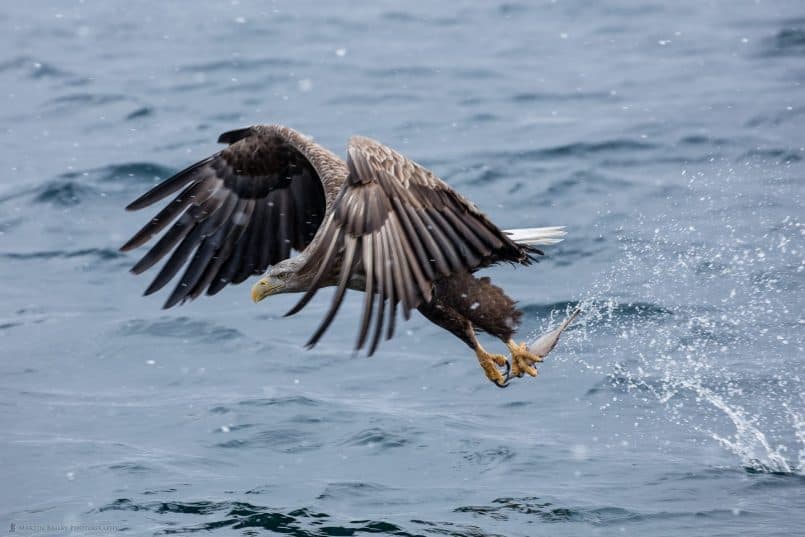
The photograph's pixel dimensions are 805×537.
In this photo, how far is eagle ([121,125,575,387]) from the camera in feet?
19.6

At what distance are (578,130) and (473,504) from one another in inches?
A: 252

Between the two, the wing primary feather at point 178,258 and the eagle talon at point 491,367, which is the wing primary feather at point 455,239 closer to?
the eagle talon at point 491,367

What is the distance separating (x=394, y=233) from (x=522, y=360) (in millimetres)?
1299

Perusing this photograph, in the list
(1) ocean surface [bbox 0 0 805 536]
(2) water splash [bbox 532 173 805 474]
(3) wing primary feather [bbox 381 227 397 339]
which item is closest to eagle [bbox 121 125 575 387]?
(3) wing primary feather [bbox 381 227 397 339]

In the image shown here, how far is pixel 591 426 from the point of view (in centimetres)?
769

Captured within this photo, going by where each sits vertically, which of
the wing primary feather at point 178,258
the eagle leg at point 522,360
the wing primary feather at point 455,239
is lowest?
the eagle leg at point 522,360

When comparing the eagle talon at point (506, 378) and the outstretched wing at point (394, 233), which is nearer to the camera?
the outstretched wing at point (394, 233)

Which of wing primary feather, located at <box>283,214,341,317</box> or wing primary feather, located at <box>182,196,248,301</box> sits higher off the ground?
wing primary feather, located at <box>283,214,341,317</box>

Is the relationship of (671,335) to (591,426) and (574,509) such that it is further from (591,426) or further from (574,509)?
(574,509)

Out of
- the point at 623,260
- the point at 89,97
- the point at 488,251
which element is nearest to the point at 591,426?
the point at 488,251

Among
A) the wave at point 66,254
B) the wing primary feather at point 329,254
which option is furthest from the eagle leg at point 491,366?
the wave at point 66,254

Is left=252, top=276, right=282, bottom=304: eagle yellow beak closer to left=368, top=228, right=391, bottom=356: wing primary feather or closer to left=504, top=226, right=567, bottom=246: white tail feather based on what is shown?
left=368, top=228, right=391, bottom=356: wing primary feather

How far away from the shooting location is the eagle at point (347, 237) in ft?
19.6

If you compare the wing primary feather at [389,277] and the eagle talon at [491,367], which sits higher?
the wing primary feather at [389,277]
